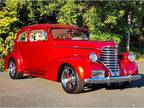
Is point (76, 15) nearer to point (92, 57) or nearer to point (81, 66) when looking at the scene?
point (92, 57)

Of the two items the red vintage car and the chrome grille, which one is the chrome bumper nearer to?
the red vintage car

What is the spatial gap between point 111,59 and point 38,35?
8.33 ft

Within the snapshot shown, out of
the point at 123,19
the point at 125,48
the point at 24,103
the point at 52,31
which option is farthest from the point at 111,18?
the point at 24,103

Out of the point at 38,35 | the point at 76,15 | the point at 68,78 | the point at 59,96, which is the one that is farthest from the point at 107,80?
the point at 76,15

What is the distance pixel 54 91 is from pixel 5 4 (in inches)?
417

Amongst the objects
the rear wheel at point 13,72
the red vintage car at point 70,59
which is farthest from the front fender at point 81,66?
the rear wheel at point 13,72

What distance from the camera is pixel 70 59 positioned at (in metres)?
10.5

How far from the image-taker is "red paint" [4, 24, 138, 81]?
10312mm

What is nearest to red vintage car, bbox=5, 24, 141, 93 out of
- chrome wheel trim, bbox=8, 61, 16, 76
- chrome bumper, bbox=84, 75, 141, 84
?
chrome bumper, bbox=84, 75, 141, 84

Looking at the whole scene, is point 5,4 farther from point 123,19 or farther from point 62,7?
point 123,19

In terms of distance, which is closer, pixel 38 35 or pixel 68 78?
pixel 68 78

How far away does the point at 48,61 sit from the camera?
11.4 metres

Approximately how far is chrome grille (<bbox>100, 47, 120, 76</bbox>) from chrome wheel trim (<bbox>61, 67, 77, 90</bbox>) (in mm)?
851

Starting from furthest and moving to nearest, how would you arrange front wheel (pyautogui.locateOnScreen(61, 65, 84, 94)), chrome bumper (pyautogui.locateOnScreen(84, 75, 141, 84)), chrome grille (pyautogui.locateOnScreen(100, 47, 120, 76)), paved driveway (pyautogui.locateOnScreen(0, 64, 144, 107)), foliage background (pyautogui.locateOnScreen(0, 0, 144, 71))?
foliage background (pyautogui.locateOnScreen(0, 0, 144, 71)), chrome grille (pyautogui.locateOnScreen(100, 47, 120, 76)), front wheel (pyautogui.locateOnScreen(61, 65, 84, 94)), chrome bumper (pyautogui.locateOnScreen(84, 75, 141, 84)), paved driveway (pyautogui.locateOnScreen(0, 64, 144, 107))
